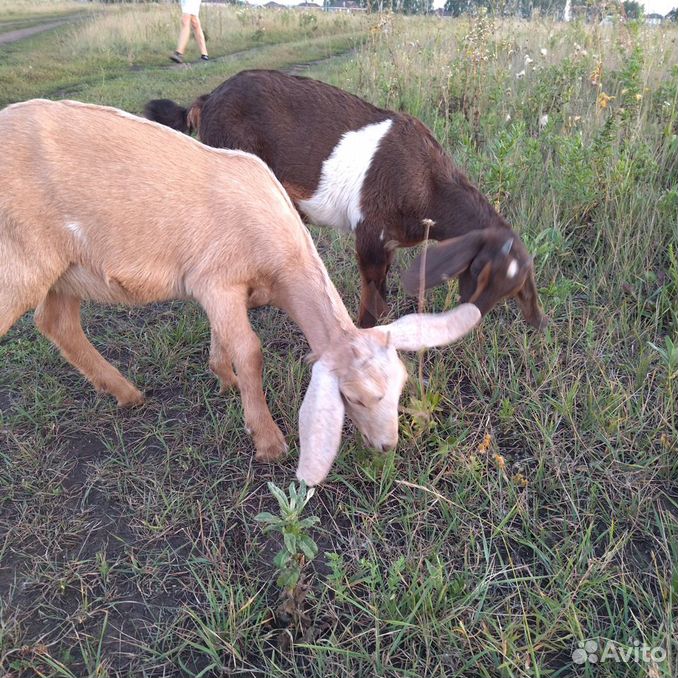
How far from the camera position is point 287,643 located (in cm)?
200

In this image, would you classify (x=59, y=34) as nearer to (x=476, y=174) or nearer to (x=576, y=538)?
(x=476, y=174)

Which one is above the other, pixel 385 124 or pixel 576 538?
pixel 385 124

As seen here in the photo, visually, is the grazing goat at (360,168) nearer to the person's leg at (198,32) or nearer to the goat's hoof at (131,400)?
the goat's hoof at (131,400)

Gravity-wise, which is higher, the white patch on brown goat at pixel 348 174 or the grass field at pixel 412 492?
the white patch on brown goat at pixel 348 174

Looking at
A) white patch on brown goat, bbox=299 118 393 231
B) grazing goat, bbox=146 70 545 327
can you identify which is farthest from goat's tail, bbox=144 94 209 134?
white patch on brown goat, bbox=299 118 393 231

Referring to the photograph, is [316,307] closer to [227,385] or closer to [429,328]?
[429,328]

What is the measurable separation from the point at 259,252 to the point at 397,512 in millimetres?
1322

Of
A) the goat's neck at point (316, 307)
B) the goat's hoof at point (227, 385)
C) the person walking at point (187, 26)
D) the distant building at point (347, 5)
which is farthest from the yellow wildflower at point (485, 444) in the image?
the person walking at point (187, 26)

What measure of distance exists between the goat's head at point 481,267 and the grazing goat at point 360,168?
0.05 feet

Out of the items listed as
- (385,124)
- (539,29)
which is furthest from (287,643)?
(539,29)

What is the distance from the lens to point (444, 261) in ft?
9.34

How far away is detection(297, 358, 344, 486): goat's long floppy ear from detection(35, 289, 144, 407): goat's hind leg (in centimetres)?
127

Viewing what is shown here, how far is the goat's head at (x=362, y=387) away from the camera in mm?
2146

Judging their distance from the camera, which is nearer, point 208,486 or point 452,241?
point 208,486
